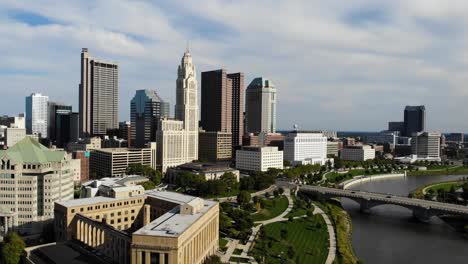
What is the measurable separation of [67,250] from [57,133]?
143m

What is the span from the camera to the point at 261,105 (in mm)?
175875

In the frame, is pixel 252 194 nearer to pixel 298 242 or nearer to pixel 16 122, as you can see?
pixel 298 242

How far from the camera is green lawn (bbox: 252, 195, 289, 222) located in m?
62.2

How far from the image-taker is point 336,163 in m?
138

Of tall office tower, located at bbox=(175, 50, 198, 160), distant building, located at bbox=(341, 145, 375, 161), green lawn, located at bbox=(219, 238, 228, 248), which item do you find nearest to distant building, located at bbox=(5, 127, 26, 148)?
tall office tower, located at bbox=(175, 50, 198, 160)

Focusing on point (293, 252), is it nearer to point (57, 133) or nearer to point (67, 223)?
point (67, 223)

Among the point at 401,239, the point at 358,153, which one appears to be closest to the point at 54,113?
the point at 358,153

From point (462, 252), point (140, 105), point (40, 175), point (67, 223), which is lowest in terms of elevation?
point (462, 252)

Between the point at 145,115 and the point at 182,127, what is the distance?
37.1 meters

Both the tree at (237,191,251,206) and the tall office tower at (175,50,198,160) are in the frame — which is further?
the tall office tower at (175,50,198,160)

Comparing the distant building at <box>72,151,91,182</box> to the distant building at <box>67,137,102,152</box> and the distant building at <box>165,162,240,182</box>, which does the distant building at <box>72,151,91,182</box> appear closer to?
the distant building at <box>67,137,102,152</box>

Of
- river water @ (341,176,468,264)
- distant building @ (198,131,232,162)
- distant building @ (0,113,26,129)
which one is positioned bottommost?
river water @ (341,176,468,264)

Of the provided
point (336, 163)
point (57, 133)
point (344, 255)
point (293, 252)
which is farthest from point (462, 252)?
point (57, 133)

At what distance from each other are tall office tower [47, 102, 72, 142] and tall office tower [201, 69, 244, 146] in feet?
207
